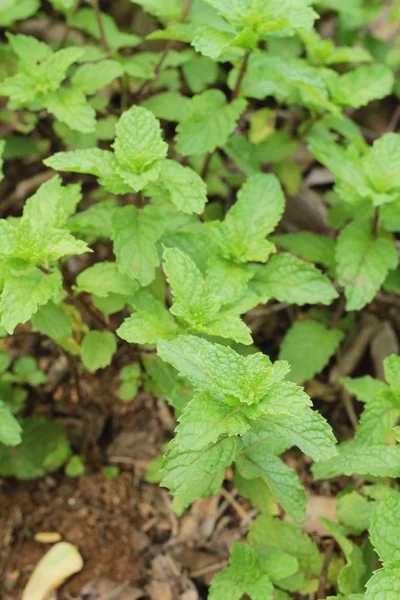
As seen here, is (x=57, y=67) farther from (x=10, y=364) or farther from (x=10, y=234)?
(x=10, y=364)

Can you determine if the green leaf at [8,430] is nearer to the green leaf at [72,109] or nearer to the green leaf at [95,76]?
the green leaf at [72,109]

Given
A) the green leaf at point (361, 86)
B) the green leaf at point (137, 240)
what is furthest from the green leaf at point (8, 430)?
the green leaf at point (361, 86)

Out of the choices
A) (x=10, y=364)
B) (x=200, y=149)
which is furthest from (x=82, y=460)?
(x=200, y=149)

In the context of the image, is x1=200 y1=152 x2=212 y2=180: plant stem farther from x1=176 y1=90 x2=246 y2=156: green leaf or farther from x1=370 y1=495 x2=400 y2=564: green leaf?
x1=370 y1=495 x2=400 y2=564: green leaf

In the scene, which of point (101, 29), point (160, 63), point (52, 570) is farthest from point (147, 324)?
point (101, 29)

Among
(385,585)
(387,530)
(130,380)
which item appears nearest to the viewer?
(385,585)

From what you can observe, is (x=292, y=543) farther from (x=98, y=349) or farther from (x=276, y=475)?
(x=98, y=349)

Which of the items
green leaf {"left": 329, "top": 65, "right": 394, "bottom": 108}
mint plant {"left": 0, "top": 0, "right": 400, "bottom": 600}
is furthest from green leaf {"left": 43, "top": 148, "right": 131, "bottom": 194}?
green leaf {"left": 329, "top": 65, "right": 394, "bottom": 108}
